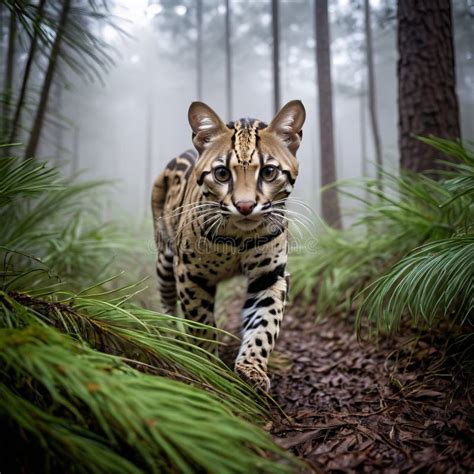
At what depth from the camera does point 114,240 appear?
4836 millimetres

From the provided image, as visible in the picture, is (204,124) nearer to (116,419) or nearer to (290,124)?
(290,124)

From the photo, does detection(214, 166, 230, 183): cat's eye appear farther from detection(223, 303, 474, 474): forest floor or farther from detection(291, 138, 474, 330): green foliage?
detection(223, 303, 474, 474): forest floor

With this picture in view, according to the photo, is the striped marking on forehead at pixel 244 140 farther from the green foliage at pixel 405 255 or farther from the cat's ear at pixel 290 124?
the green foliage at pixel 405 255

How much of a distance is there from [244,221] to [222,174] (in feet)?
0.98

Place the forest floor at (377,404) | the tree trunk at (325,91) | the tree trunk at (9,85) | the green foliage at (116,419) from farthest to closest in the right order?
the tree trunk at (325,91)
the tree trunk at (9,85)
the forest floor at (377,404)
the green foliage at (116,419)

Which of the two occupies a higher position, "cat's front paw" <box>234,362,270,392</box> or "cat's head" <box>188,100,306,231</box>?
"cat's head" <box>188,100,306,231</box>

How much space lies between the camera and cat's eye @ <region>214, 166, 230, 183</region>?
2111 mm

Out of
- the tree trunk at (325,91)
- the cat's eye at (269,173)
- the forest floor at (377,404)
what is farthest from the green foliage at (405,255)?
the tree trunk at (325,91)

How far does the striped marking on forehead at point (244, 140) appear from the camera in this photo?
2061 mm

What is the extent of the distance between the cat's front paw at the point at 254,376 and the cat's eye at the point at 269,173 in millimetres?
1064

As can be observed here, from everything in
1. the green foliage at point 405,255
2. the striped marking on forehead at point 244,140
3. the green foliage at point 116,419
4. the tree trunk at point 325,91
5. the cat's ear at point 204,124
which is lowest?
the green foliage at point 116,419

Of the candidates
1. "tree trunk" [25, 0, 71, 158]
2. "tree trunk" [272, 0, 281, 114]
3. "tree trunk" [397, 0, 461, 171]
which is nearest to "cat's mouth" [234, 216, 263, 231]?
"tree trunk" [25, 0, 71, 158]

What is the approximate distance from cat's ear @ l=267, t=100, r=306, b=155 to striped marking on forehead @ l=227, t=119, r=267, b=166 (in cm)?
12

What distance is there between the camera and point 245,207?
1.96 metres
